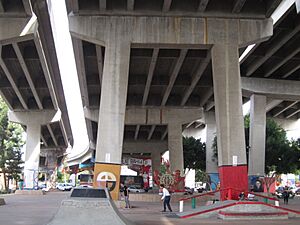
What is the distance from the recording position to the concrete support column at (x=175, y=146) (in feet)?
159

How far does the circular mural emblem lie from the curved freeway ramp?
12345mm

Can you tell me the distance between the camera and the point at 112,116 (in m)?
24.7

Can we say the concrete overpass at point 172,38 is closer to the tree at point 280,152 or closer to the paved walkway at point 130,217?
the paved walkway at point 130,217

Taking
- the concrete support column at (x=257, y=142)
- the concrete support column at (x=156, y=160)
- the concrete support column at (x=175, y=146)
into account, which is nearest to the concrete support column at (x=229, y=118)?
the concrete support column at (x=257, y=142)

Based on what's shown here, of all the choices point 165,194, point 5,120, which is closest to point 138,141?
point 5,120

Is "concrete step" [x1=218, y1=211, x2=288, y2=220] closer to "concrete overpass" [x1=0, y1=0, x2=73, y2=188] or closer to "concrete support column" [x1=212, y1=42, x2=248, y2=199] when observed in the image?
"concrete support column" [x1=212, y1=42, x2=248, y2=199]

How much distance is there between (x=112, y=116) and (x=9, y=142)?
37616mm

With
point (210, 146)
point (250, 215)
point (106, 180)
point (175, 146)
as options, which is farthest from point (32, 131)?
point (250, 215)

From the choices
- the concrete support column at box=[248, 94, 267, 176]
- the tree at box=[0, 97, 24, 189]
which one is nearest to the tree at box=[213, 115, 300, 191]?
the concrete support column at box=[248, 94, 267, 176]

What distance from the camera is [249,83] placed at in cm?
3928

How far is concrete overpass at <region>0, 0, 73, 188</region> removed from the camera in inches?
1010

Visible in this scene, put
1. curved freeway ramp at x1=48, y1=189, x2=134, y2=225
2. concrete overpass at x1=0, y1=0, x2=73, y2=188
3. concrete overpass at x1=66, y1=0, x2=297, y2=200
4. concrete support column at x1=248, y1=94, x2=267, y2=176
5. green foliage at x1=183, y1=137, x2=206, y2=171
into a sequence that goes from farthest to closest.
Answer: green foliage at x1=183, y1=137, x2=206, y2=171
concrete support column at x1=248, y1=94, x2=267, y2=176
concrete overpass at x1=0, y1=0, x2=73, y2=188
concrete overpass at x1=66, y1=0, x2=297, y2=200
curved freeway ramp at x1=48, y1=189, x2=134, y2=225

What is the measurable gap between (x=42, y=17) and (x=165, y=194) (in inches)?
599

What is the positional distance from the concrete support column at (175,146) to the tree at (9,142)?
22.7 metres
